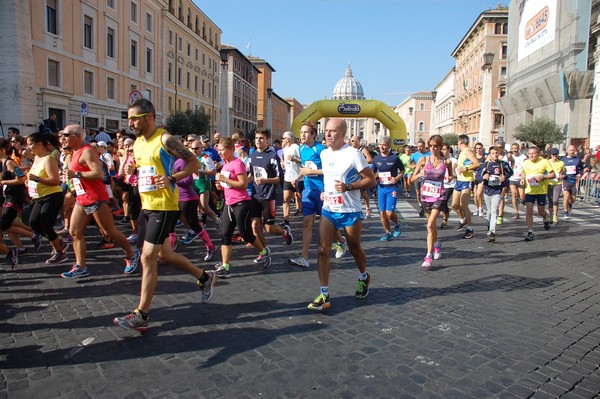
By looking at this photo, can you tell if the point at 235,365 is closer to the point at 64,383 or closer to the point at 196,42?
the point at 64,383

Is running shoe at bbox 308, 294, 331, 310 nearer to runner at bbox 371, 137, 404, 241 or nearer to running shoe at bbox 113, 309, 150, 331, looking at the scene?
running shoe at bbox 113, 309, 150, 331

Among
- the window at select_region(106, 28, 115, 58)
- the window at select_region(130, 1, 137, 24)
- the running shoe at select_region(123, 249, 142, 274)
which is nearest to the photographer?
the running shoe at select_region(123, 249, 142, 274)

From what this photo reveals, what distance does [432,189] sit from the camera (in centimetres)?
714

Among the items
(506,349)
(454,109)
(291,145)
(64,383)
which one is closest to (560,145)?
(291,145)

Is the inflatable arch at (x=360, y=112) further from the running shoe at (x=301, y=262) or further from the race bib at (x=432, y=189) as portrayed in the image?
the running shoe at (x=301, y=262)

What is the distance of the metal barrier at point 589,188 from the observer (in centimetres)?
1655

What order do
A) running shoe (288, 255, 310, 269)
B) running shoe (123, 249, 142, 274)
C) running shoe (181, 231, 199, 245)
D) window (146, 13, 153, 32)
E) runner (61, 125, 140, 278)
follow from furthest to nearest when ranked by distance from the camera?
window (146, 13, 153, 32) → running shoe (181, 231, 199, 245) → running shoe (288, 255, 310, 269) → running shoe (123, 249, 142, 274) → runner (61, 125, 140, 278)

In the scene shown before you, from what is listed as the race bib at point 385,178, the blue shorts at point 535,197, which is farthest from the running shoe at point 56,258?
the blue shorts at point 535,197

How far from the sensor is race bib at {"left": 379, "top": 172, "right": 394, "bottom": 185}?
880cm

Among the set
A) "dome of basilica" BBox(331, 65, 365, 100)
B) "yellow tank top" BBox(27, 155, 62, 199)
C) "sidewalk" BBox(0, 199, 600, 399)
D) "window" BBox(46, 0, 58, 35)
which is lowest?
"sidewalk" BBox(0, 199, 600, 399)

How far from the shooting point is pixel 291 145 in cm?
1018

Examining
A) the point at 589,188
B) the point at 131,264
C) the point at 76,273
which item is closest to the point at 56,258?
the point at 76,273

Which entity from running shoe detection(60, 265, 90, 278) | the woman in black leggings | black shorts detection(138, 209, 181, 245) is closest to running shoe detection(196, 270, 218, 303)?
black shorts detection(138, 209, 181, 245)

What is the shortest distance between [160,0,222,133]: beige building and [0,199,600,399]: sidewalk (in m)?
39.5
